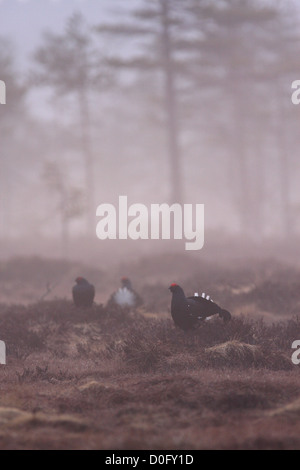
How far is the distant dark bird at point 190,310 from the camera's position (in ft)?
32.8

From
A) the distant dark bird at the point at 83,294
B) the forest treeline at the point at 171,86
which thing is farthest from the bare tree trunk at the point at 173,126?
the distant dark bird at the point at 83,294

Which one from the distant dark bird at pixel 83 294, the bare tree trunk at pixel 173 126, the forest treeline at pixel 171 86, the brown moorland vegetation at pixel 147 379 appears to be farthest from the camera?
the bare tree trunk at pixel 173 126

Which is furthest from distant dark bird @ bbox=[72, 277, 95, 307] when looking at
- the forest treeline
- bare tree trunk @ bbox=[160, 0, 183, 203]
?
bare tree trunk @ bbox=[160, 0, 183, 203]

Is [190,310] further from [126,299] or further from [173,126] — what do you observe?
[173,126]

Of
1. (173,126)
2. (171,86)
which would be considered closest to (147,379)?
(173,126)

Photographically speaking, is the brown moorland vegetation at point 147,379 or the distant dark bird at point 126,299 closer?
the brown moorland vegetation at point 147,379

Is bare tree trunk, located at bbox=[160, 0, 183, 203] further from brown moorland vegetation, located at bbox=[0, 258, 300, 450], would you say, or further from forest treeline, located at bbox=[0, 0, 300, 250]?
brown moorland vegetation, located at bbox=[0, 258, 300, 450]

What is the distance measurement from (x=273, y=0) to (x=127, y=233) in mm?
15640

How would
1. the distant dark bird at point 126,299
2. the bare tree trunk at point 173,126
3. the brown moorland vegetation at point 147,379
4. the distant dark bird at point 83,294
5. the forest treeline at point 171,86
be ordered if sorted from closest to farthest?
the brown moorland vegetation at point 147,379, the distant dark bird at point 83,294, the distant dark bird at point 126,299, the forest treeline at point 171,86, the bare tree trunk at point 173,126

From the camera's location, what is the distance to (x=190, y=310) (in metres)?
10.0

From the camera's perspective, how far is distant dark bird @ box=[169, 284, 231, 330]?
10000 millimetres

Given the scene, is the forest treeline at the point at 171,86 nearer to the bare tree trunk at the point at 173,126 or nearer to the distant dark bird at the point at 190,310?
the bare tree trunk at the point at 173,126
